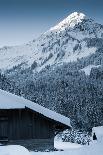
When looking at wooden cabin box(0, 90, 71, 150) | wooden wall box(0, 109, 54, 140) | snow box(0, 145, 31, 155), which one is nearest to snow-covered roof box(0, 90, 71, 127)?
wooden cabin box(0, 90, 71, 150)

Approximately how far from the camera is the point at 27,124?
23.7m

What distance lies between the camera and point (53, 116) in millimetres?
23844

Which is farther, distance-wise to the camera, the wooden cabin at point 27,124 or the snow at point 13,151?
the wooden cabin at point 27,124

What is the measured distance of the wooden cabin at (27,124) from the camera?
921 inches

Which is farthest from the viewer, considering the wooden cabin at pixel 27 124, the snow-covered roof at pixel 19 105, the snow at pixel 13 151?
the wooden cabin at pixel 27 124

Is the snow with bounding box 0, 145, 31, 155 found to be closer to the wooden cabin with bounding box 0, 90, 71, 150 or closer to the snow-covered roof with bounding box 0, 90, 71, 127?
the snow-covered roof with bounding box 0, 90, 71, 127

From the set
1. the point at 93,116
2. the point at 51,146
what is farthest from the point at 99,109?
the point at 51,146

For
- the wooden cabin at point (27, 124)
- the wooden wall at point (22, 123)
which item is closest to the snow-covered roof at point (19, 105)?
the wooden cabin at point (27, 124)

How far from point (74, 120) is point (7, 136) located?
97.8 meters

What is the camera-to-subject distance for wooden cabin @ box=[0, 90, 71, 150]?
76.8 ft

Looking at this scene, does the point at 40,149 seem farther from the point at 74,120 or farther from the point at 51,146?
the point at 74,120

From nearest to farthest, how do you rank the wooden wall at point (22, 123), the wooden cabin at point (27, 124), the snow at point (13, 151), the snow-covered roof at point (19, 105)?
the snow at point (13, 151) < the snow-covered roof at point (19, 105) < the wooden cabin at point (27, 124) < the wooden wall at point (22, 123)

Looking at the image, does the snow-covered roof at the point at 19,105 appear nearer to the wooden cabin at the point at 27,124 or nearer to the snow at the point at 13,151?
the wooden cabin at the point at 27,124

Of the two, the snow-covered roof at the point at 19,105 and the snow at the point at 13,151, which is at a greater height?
the snow-covered roof at the point at 19,105
